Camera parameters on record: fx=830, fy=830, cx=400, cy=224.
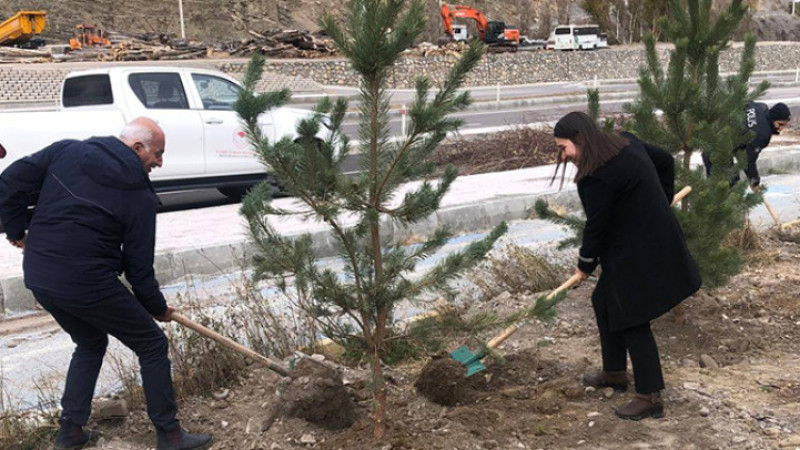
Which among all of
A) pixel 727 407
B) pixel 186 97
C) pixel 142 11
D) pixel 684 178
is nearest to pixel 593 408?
pixel 727 407

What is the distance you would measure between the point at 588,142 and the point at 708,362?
5.63 feet

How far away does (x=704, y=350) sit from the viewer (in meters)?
5.02

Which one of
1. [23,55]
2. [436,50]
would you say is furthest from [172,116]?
[436,50]

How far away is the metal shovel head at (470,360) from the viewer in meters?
4.38

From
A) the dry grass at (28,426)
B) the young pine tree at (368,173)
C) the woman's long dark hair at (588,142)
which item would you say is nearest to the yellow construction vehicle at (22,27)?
the dry grass at (28,426)

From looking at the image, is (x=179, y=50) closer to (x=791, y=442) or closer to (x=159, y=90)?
(x=159, y=90)

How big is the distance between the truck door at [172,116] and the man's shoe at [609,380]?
673cm

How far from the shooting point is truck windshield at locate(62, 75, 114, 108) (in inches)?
399

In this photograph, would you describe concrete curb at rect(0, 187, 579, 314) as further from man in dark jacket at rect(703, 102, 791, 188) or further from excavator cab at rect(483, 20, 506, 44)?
excavator cab at rect(483, 20, 506, 44)

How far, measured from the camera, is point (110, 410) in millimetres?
4098

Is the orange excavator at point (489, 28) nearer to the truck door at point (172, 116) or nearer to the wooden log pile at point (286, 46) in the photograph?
the wooden log pile at point (286, 46)

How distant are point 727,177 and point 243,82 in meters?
3.32

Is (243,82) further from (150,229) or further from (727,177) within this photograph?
(727,177)

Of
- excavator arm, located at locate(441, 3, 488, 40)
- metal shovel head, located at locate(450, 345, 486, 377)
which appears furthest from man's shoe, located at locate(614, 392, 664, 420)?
excavator arm, located at locate(441, 3, 488, 40)
